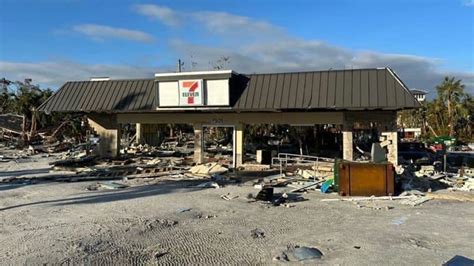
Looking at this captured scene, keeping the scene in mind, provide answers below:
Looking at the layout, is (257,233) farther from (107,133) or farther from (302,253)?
(107,133)

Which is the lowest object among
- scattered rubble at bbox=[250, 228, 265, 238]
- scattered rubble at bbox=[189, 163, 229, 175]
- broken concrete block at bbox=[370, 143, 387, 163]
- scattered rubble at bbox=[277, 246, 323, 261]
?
scattered rubble at bbox=[250, 228, 265, 238]

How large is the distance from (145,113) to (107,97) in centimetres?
254

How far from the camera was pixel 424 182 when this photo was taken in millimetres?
18906

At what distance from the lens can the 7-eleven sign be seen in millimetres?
23672

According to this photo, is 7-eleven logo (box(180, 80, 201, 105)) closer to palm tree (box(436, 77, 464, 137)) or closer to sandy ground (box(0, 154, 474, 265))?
sandy ground (box(0, 154, 474, 265))

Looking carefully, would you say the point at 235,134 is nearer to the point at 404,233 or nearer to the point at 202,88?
the point at 202,88

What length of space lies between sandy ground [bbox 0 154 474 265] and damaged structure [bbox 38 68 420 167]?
6.67 m

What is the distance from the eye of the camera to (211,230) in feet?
35.3

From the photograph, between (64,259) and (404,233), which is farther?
(404,233)

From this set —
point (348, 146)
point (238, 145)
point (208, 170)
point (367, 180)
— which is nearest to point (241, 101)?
point (238, 145)

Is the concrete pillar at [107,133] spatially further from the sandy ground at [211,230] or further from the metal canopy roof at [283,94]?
the sandy ground at [211,230]

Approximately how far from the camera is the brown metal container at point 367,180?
16250 millimetres

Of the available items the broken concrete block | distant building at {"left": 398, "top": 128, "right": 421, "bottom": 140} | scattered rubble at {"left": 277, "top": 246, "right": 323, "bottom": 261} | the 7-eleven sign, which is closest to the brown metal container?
the broken concrete block

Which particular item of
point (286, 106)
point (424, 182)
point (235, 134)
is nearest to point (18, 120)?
point (235, 134)
